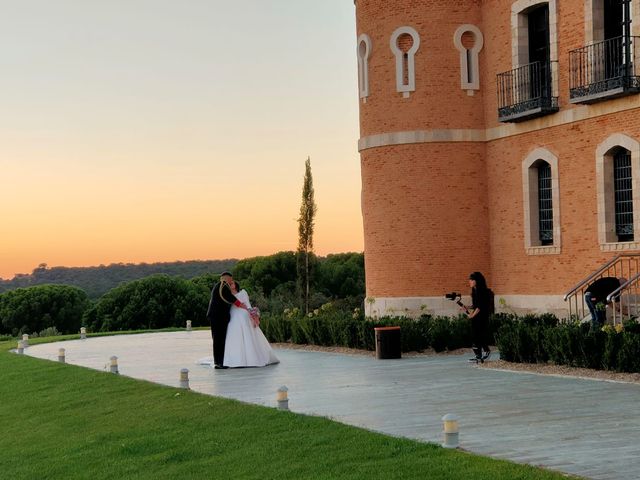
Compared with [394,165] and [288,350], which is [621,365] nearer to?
[288,350]

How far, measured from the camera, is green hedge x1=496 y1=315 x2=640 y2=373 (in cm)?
1794

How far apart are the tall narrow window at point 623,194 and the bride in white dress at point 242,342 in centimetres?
1001

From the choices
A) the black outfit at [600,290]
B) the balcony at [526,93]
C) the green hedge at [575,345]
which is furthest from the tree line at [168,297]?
the green hedge at [575,345]

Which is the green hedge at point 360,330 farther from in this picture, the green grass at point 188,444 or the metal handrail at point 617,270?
the green grass at point 188,444

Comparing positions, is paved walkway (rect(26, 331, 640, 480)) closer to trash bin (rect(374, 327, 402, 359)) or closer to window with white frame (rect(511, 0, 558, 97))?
trash bin (rect(374, 327, 402, 359))

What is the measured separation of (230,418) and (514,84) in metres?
18.7

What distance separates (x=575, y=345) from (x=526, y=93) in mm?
12278

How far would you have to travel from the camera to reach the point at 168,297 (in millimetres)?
63719

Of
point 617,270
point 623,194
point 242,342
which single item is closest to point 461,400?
point 242,342

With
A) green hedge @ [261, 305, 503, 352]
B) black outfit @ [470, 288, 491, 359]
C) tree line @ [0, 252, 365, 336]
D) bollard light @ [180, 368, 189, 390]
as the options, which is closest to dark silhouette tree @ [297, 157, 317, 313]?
tree line @ [0, 252, 365, 336]

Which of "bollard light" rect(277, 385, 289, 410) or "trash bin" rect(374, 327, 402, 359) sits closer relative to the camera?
"bollard light" rect(277, 385, 289, 410)

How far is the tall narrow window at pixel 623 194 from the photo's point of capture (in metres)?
26.9

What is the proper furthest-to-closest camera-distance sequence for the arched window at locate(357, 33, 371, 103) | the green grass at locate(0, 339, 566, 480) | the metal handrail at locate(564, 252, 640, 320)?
the arched window at locate(357, 33, 371, 103), the metal handrail at locate(564, 252, 640, 320), the green grass at locate(0, 339, 566, 480)

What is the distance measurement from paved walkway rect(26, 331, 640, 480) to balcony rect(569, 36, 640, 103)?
7762 millimetres
